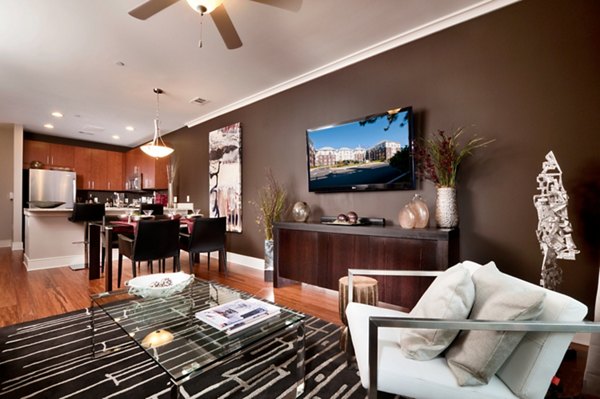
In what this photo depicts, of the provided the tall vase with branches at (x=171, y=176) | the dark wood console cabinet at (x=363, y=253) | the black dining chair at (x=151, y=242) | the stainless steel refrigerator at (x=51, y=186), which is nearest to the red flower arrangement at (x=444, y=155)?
the dark wood console cabinet at (x=363, y=253)

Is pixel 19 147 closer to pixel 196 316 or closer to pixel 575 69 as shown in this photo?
pixel 196 316

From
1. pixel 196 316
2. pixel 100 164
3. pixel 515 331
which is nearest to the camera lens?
pixel 515 331

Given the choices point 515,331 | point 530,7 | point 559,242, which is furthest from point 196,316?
point 530,7

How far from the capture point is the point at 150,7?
191cm

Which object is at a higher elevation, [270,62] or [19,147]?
[270,62]

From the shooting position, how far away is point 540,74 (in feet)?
6.91

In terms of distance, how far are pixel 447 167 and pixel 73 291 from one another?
13.7 feet

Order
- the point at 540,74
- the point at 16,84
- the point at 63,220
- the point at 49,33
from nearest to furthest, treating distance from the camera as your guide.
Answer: the point at 540,74
the point at 49,33
the point at 16,84
the point at 63,220

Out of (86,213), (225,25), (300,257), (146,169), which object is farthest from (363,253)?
(146,169)

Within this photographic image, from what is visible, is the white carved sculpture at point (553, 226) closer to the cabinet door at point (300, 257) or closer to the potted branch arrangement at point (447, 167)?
the potted branch arrangement at point (447, 167)

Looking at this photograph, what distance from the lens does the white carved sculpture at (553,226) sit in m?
1.69

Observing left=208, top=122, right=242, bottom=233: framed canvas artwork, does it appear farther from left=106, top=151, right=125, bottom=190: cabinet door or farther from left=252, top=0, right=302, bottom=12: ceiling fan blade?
left=106, top=151, right=125, bottom=190: cabinet door

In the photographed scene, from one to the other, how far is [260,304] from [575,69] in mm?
2790

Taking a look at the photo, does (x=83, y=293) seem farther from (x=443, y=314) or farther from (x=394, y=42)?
(x=394, y=42)
